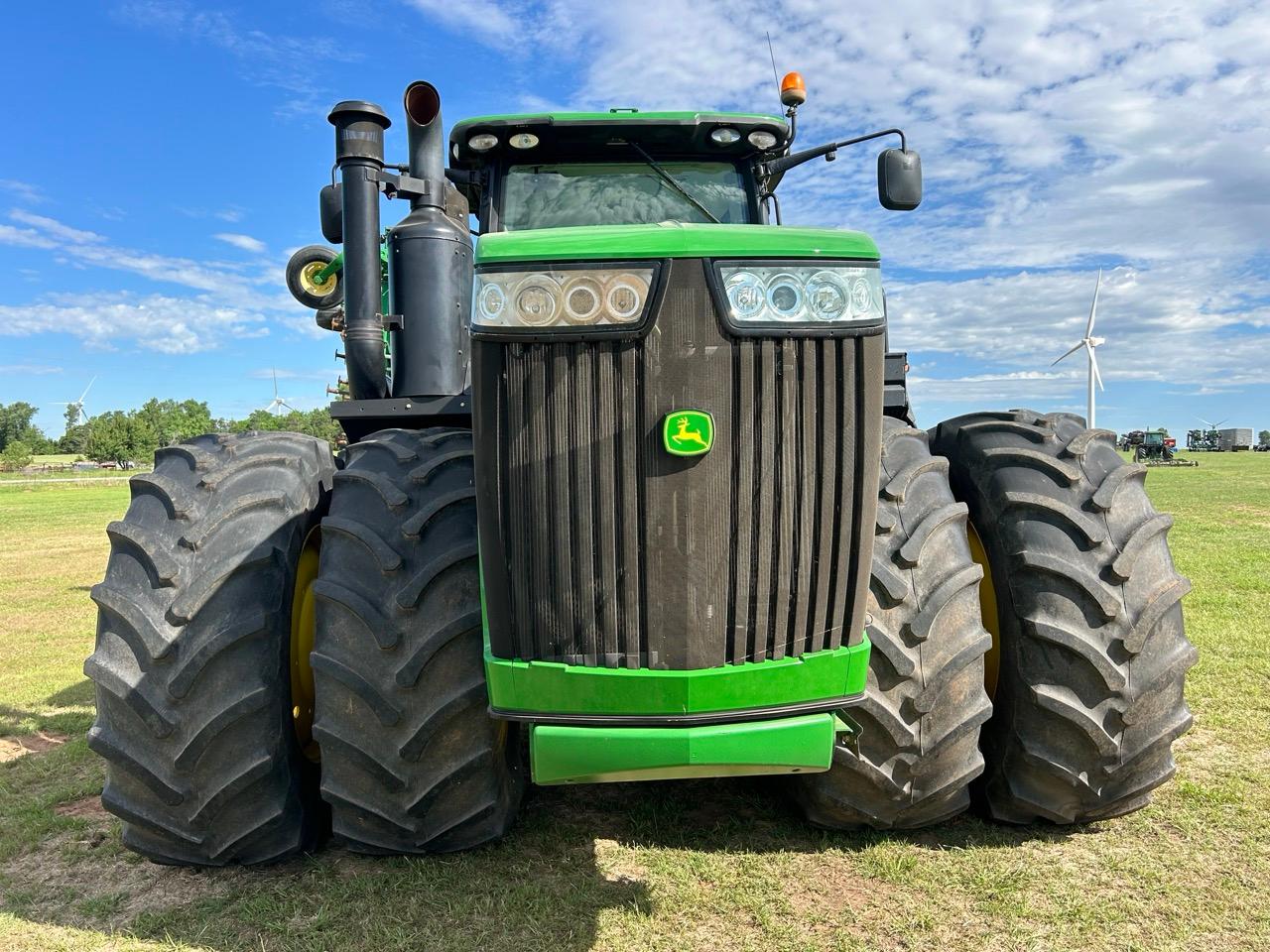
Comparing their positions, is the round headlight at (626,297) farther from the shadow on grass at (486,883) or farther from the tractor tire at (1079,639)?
the shadow on grass at (486,883)

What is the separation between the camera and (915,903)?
2.85m

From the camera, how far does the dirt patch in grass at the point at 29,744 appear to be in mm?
4539

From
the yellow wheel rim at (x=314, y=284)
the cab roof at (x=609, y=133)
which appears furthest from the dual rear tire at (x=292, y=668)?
the yellow wheel rim at (x=314, y=284)

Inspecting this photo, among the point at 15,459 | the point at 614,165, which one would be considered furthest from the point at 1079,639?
the point at 15,459

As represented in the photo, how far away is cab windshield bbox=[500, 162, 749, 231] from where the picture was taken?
394 centimetres

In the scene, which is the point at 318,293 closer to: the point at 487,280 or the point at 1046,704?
the point at 487,280

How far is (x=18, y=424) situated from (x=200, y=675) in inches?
5317

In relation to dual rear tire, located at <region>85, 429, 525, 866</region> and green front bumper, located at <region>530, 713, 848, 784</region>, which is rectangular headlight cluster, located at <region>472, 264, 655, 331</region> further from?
green front bumper, located at <region>530, 713, 848, 784</region>

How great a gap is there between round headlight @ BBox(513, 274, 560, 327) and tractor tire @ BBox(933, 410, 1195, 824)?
1.87m

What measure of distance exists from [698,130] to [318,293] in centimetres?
436

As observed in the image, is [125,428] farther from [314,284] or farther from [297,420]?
[314,284]

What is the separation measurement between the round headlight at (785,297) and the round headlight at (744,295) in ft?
0.08

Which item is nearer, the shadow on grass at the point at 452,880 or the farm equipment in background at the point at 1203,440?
the shadow on grass at the point at 452,880

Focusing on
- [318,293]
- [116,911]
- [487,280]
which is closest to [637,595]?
[487,280]
